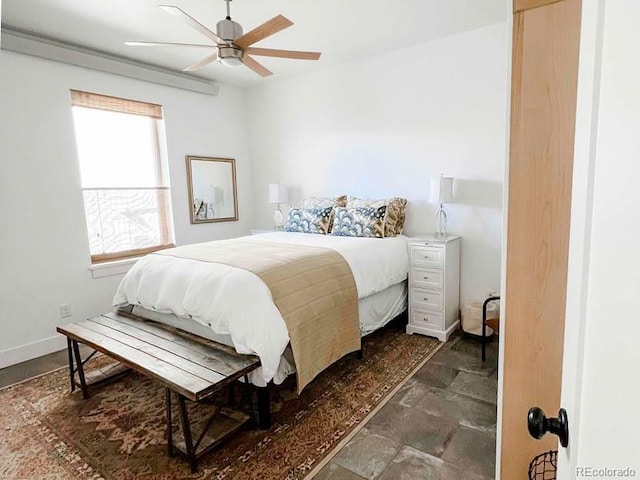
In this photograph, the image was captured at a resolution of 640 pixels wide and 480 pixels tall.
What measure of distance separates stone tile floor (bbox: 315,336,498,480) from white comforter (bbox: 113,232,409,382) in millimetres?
614

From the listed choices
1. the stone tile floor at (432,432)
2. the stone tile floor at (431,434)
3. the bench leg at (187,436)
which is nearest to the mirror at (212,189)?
the stone tile floor at (432,432)

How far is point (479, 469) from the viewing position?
1.69m

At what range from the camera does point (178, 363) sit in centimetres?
193

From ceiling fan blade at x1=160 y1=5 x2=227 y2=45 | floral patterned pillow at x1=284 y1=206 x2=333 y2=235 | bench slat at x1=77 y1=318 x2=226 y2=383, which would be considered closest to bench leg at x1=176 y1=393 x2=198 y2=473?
bench slat at x1=77 y1=318 x2=226 y2=383

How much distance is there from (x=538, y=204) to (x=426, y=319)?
2318mm

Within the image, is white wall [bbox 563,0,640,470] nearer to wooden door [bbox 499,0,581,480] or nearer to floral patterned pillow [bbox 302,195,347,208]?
wooden door [bbox 499,0,581,480]

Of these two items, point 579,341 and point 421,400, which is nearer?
point 579,341

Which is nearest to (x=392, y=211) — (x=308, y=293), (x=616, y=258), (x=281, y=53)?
(x=308, y=293)

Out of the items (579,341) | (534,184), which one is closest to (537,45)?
(534,184)

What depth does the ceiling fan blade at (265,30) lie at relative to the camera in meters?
2.12

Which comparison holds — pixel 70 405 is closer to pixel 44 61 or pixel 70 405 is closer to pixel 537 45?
pixel 44 61

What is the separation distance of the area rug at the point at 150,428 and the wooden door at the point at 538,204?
3.74 ft

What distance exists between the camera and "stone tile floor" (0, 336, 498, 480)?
5.59 feet

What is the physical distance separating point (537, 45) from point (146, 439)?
8.08 ft
